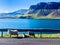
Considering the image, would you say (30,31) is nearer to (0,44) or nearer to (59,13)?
(0,44)

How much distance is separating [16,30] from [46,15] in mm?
175487

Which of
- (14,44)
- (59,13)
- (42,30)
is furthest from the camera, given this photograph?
(59,13)

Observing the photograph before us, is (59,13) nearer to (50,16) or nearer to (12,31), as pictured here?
(50,16)

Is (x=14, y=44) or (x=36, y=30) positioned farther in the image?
(x=36, y=30)

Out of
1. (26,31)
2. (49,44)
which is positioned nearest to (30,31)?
(26,31)

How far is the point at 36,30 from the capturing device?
66.1 feet

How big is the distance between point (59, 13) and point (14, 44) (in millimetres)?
178890

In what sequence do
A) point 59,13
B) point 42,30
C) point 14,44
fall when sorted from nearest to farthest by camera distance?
point 14,44, point 42,30, point 59,13

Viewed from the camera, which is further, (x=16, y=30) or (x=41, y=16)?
(x=41, y=16)

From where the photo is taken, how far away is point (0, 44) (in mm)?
14531

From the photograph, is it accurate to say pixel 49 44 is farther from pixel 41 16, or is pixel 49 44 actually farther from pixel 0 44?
pixel 41 16

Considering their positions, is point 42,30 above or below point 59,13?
above

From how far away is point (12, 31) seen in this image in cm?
2016

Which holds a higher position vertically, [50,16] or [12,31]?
[12,31]
